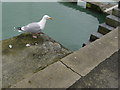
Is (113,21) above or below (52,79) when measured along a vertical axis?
above

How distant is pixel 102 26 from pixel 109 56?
1.43m

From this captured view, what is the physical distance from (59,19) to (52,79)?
3.93 metres

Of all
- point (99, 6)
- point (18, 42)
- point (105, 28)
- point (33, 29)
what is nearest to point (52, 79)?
point (18, 42)

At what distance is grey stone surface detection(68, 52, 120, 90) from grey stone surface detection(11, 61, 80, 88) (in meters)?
0.08

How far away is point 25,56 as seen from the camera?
230 centimetres

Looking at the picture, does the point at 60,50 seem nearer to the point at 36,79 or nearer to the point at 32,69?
the point at 32,69

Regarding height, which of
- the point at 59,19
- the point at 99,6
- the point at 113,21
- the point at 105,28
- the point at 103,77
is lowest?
the point at 103,77

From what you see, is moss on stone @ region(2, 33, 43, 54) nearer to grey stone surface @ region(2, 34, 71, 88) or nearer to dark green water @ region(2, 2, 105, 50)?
grey stone surface @ region(2, 34, 71, 88)

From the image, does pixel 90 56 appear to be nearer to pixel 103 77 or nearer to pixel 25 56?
pixel 103 77

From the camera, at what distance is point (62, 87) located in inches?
68.4

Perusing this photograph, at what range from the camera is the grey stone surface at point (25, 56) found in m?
2.05

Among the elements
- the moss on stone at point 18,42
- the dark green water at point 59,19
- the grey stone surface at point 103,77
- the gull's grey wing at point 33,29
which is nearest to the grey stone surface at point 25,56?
the moss on stone at point 18,42

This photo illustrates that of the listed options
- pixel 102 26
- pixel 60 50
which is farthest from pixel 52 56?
Answer: pixel 102 26

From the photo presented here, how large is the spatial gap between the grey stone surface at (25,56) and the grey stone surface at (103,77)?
0.51 meters
